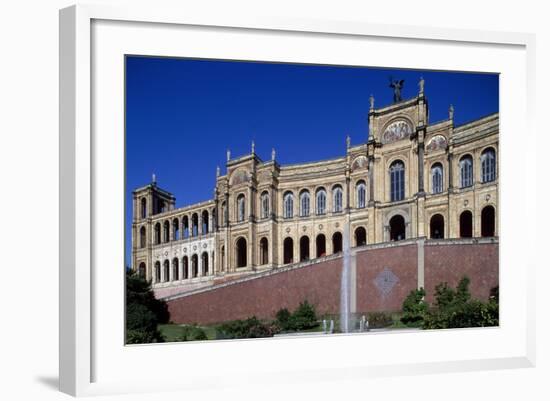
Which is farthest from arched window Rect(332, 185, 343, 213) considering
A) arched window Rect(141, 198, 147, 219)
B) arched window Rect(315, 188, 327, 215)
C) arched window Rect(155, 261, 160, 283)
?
arched window Rect(141, 198, 147, 219)

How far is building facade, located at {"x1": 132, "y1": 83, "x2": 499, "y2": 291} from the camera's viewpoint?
14.3m

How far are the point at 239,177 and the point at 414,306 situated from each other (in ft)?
13.6

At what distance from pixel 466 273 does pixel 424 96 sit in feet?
11.7

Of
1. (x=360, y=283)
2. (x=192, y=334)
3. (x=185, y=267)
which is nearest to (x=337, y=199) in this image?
(x=360, y=283)

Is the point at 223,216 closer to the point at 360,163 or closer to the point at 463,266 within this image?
the point at 360,163

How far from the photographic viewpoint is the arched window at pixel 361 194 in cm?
1561

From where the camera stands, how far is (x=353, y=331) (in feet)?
46.4

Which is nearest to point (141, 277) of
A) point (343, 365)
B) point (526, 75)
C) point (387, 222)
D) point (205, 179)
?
point (205, 179)

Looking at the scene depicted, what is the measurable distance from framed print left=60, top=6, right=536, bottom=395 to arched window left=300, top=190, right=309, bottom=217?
0.17ft

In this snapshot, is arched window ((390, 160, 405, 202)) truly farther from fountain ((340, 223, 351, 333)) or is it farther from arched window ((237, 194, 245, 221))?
arched window ((237, 194, 245, 221))

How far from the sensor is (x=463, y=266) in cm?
1495

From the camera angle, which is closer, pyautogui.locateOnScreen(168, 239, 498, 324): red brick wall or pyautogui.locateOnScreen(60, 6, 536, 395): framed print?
pyautogui.locateOnScreen(60, 6, 536, 395): framed print

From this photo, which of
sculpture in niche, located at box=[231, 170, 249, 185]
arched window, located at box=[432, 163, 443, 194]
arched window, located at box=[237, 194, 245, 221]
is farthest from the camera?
arched window, located at box=[432, 163, 443, 194]

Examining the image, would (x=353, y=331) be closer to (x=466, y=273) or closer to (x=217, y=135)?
(x=466, y=273)
